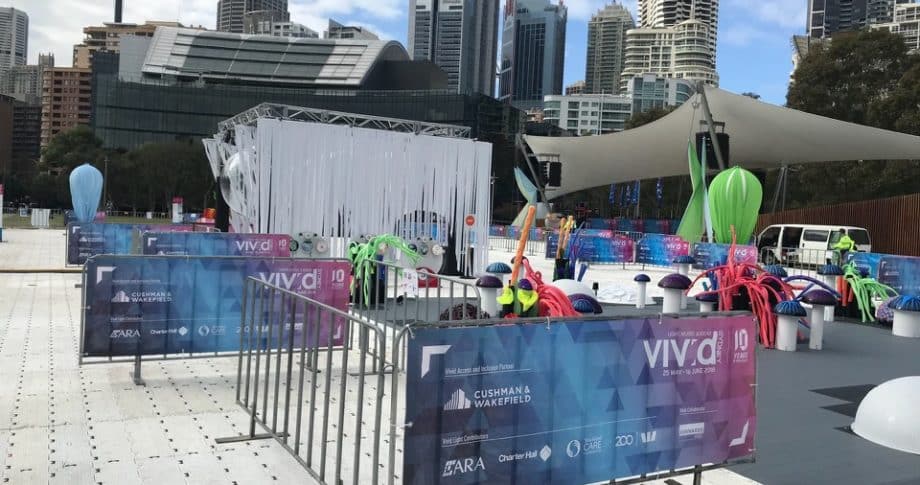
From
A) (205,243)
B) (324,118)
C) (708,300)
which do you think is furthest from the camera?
(324,118)

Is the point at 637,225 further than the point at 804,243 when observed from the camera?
Yes

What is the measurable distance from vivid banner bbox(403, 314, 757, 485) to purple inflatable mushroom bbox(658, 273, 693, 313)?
7.75m

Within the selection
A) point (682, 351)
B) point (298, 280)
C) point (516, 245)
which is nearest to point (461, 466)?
point (682, 351)

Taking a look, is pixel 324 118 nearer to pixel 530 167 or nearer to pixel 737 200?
pixel 737 200

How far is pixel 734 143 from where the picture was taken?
3531cm

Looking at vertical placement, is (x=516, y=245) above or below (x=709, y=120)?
below

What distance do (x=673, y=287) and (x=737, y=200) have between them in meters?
12.7

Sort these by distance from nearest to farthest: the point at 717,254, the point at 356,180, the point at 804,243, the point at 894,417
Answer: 1. the point at 894,417
2. the point at 356,180
3. the point at 717,254
4. the point at 804,243

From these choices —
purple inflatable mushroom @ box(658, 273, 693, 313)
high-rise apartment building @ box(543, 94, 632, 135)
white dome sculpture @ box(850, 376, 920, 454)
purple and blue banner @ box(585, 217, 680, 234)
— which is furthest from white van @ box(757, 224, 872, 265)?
high-rise apartment building @ box(543, 94, 632, 135)

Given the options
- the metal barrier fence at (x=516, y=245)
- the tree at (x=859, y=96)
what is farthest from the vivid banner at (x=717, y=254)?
the tree at (x=859, y=96)

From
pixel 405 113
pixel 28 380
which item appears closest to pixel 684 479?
pixel 28 380

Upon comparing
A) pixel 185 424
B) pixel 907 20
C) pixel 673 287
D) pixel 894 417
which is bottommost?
pixel 185 424

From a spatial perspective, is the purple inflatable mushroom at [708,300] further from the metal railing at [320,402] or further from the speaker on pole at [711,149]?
the speaker on pole at [711,149]

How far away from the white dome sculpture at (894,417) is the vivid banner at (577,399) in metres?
2.27
